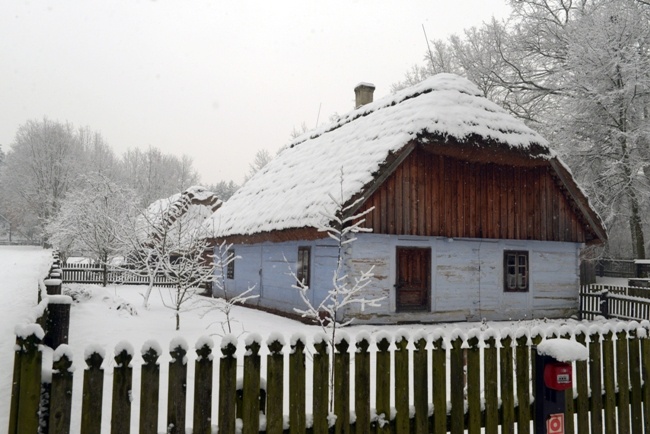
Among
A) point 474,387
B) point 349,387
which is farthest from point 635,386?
point 349,387

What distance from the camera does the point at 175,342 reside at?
341cm

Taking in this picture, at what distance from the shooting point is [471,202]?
1481 cm

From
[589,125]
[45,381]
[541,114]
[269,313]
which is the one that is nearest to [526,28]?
[541,114]

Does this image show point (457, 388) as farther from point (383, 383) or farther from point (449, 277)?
point (449, 277)

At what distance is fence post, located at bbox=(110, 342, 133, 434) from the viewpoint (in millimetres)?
3275

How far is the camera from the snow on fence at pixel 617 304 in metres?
14.0

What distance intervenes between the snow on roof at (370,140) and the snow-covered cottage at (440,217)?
5cm

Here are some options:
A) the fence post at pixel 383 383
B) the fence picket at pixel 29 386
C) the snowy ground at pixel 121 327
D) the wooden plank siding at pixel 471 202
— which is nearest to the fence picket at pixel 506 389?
the fence post at pixel 383 383

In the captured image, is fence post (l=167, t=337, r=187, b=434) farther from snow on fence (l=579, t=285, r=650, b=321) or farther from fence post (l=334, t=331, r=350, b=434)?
snow on fence (l=579, t=285, r=650, b=321)

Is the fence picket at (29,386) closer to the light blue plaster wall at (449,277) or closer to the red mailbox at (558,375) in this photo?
the red mailbox at (558,375)

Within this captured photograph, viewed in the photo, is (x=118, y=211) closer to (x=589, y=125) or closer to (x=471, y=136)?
(x=471, y=136)

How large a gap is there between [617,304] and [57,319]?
1489cm

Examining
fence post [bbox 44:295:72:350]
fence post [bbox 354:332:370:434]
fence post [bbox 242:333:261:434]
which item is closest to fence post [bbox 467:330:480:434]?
fence post [bbox 354:332:370:434]

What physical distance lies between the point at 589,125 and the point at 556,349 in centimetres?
2367
